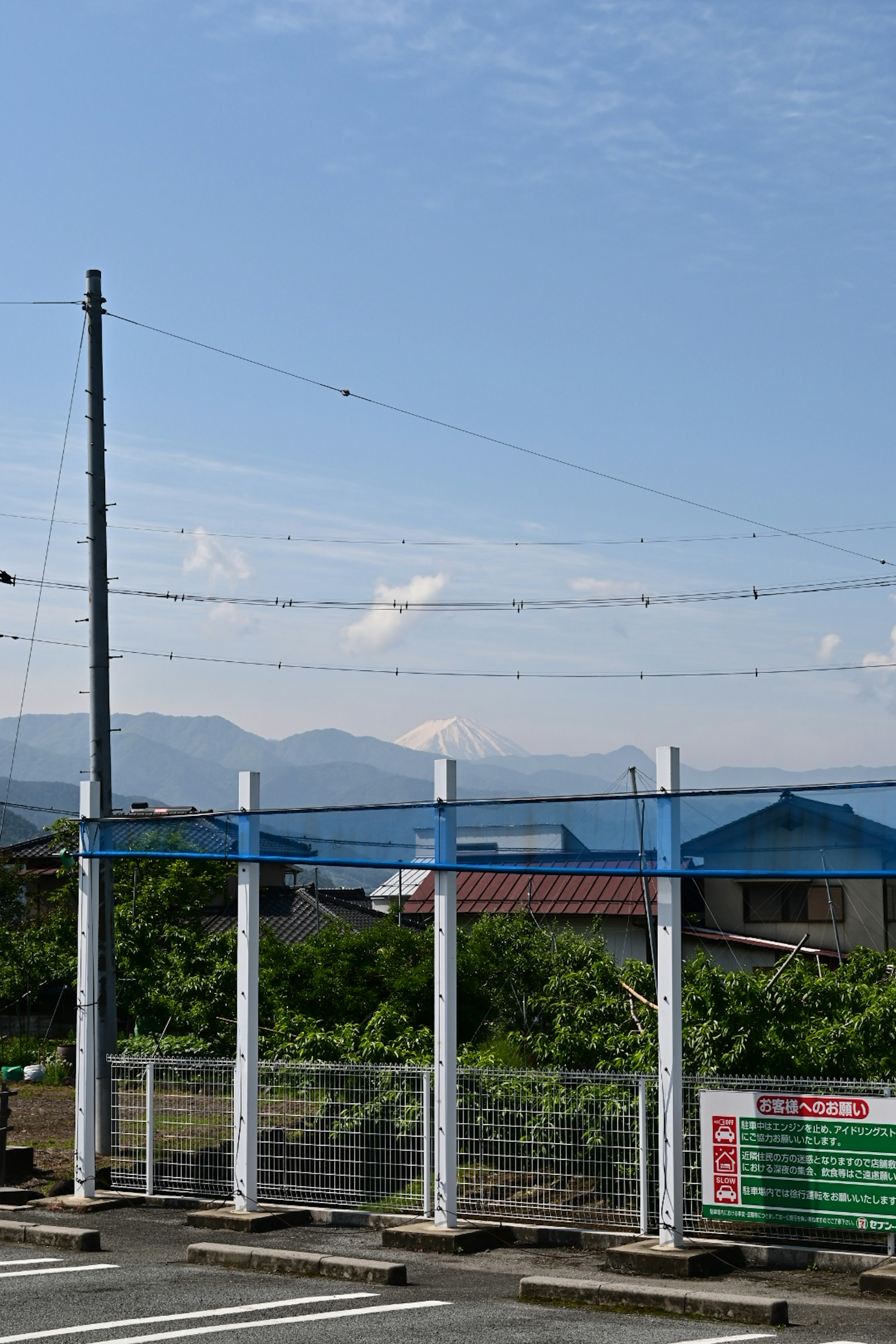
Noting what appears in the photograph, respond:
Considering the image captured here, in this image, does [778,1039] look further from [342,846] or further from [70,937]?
[70,937]

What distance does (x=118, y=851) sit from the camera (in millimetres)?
13875

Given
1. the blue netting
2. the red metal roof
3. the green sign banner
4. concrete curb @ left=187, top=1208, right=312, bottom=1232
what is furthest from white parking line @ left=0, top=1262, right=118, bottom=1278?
the red metal roof

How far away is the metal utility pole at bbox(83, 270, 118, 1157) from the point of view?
1692 centimetres

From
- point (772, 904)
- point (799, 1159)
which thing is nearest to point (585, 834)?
point (799, 1159)

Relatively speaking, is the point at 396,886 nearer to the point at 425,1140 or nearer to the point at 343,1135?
the point at 343,1135

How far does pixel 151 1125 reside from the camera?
1390cm

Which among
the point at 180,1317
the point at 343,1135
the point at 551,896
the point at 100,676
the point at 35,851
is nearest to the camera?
the point at 180,1317

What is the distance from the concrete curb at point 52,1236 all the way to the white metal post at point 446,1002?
279 cm

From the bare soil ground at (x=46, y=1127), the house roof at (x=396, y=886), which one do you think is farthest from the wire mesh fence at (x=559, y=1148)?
the house roof at (x=396, y=886)

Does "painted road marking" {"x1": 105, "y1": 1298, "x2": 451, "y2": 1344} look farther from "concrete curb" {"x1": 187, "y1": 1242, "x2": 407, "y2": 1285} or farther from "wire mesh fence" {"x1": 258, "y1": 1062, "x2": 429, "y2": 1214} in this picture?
"wire mesh fence" {"x1": 258, "y1": 1062, "x2": 429, "y2": 1214}

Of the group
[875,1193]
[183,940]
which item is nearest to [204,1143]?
[875,1193]

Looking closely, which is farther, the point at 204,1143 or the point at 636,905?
the point at 636,905

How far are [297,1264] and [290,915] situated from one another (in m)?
44.5

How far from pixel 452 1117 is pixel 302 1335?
10.8ft
